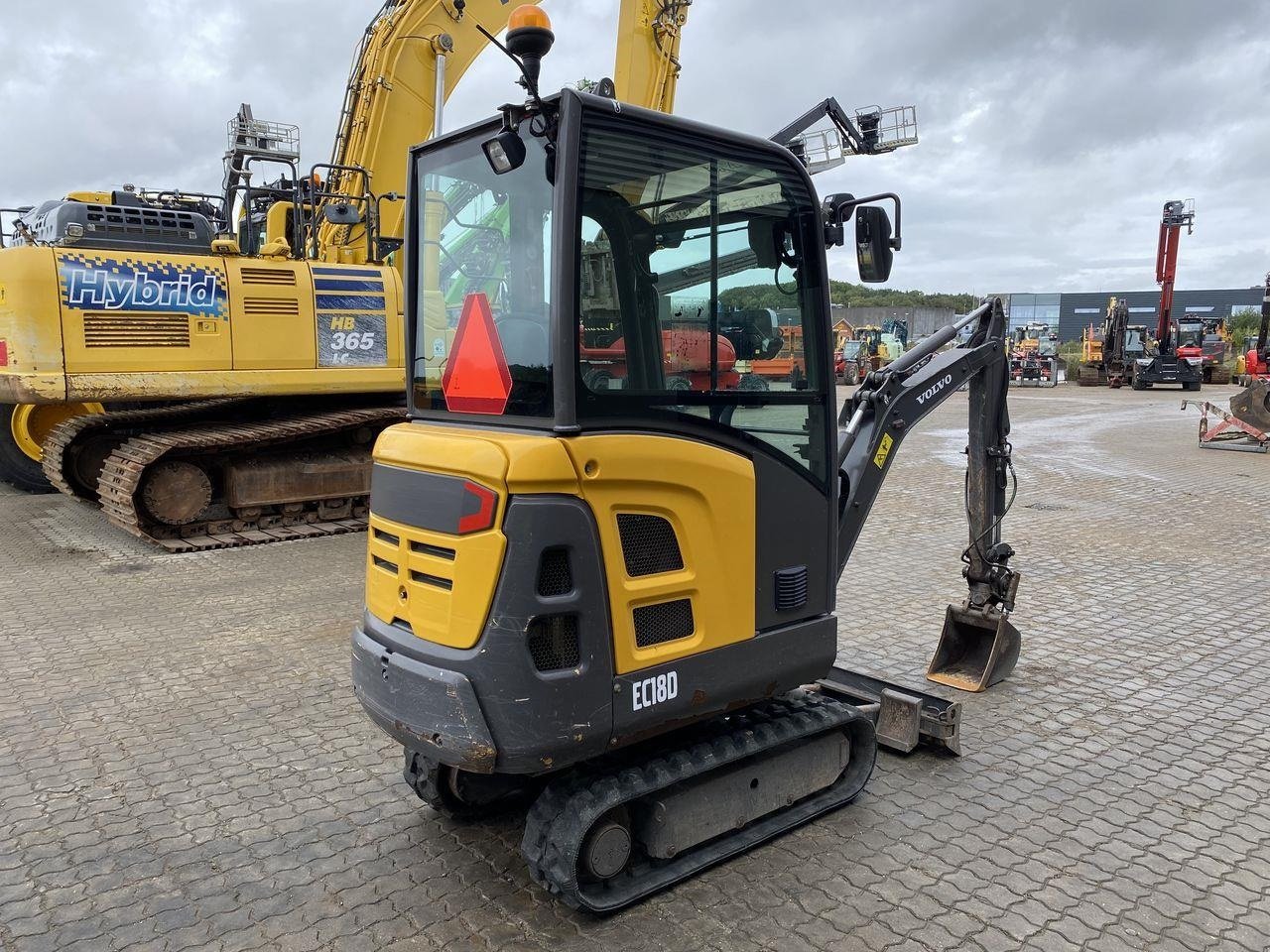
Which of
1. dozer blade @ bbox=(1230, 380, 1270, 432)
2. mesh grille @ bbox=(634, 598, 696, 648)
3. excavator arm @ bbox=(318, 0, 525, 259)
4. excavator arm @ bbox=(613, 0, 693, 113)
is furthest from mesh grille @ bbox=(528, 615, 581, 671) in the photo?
dozer blade @ bbox=(1230, 380, 1270, 432)

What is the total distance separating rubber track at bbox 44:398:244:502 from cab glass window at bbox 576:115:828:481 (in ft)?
24.2

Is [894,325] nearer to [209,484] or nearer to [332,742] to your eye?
[209,484]

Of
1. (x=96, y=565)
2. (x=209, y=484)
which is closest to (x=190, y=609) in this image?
(x=96, y=565)

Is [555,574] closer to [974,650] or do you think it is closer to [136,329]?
[974,650]

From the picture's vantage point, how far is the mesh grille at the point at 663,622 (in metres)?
3.09

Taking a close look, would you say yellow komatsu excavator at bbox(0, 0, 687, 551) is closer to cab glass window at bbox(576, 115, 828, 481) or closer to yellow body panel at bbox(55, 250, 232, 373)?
yellow body panel at bbox(55, 250, 232, 373)

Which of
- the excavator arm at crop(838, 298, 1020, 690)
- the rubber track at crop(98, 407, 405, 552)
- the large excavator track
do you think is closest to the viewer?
the excavator arm at crop(838, 298, 1020, 690)

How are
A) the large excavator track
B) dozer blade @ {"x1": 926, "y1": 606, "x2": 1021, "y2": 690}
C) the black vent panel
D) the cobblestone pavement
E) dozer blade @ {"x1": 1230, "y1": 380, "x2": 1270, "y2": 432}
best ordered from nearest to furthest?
1. the cobblestone pavement
2. the black vent panel
3. dozer blade @ {"x1": 926, "y1": 606, "x2": 1021, "y2": 690}
4. the large excavator track
5. dozer blade @ {"x1": 1230, "y1": 380, "x2": 1270, "y2": 432}

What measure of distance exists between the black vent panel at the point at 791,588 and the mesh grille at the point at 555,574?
100cm

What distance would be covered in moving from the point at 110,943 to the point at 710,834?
206cm

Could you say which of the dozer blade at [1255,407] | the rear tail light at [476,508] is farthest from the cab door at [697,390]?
the dozer blade at [1255,407]

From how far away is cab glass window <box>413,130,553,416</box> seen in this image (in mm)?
2959

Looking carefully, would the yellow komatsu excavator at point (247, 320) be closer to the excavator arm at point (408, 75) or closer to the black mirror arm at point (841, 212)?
the excavator arm at point (408, 75)

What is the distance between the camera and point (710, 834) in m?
3.39
